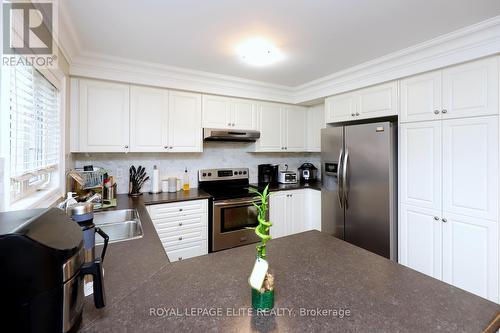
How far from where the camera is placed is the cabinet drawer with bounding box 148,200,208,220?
250cm

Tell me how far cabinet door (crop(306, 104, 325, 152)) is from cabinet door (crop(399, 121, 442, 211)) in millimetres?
1374

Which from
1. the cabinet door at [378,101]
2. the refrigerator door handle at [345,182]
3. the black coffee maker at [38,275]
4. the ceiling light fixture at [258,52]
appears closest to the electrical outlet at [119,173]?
the ceiling light fixture at [258,52]

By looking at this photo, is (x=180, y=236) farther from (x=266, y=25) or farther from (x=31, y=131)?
(x=266, y=25)

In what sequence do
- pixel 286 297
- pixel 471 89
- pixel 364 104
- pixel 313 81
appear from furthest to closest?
pixel 313 81
pixel 364 104
pixel 471 89
pixel 286 297

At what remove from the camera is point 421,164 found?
2229mm

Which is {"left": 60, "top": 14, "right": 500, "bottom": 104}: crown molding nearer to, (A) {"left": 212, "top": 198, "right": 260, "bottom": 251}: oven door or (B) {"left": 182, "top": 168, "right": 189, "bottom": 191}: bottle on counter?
(B) {"left": 182, "top": 168, "right": 189, "bottom": 191}: bottle on counter

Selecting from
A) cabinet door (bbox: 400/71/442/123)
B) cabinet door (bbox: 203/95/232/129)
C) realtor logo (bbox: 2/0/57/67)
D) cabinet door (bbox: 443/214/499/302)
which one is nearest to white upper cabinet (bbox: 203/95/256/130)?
cabinet door (bbox: 203/95/232/129)

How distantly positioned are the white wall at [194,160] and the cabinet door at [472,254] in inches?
91.2

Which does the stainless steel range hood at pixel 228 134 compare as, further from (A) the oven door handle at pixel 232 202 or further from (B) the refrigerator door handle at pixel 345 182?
(B) the refrigerator door handle at pixel 345 182

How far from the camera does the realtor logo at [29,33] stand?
3.40 feet

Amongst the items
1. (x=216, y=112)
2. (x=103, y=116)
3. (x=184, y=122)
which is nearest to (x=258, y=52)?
(x=216, y=112)

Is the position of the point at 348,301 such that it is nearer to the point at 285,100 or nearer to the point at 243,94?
the point at 243,94

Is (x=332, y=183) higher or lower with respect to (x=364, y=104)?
lower

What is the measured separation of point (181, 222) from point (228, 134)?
1.20 m
